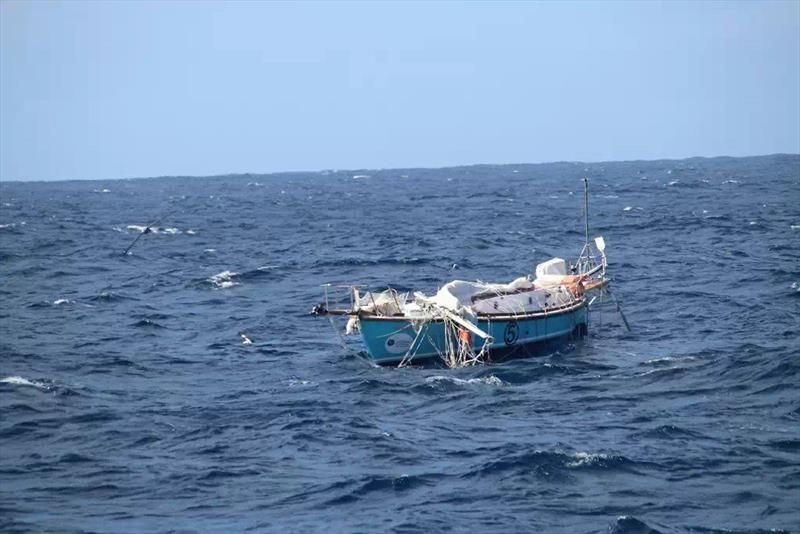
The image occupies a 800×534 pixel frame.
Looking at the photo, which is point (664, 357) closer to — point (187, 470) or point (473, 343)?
point (473, 343)

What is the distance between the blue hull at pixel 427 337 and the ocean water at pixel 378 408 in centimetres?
95

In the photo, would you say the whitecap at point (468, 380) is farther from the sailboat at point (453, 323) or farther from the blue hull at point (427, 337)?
the blue hull at point (427, 337)

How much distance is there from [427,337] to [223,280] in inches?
1067

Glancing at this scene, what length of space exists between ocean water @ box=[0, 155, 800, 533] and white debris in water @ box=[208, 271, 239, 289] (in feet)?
1.16

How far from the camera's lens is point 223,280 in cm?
6381

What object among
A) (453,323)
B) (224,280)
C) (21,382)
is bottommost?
(21,382)

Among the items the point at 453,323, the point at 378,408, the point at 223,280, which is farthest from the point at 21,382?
the point at 223,280

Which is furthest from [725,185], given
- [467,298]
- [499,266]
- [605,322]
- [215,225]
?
[467,298]

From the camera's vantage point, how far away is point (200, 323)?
49906 mm

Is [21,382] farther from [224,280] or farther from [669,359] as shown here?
[224,280]

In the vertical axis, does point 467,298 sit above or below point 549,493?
above

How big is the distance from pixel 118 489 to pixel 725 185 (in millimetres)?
134472

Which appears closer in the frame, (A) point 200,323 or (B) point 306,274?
(A) point 200,323

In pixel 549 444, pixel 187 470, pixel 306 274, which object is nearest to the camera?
pixel 187 470
